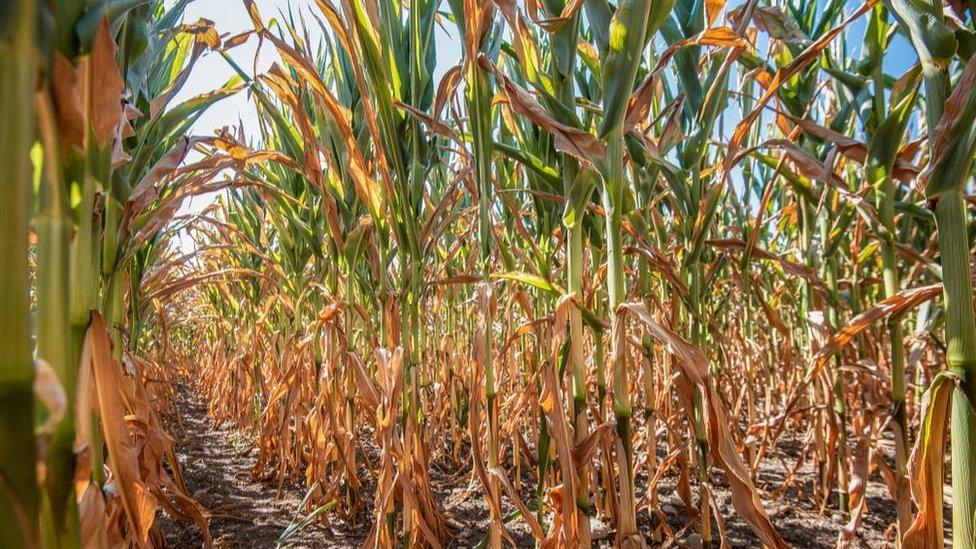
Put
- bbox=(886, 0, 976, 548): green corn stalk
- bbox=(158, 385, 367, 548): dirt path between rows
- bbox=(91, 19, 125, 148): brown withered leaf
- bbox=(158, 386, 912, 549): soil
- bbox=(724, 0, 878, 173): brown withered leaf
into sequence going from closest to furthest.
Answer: bbox=(91, 19, 125, 148): brown withered leaf
bbox=(886, 0, 976, 548): green corn stalk
bbox=(724, 0, 878, 173): brown withered leaf
bbox=(158, 386, 912, 549): soil
bbox=(158, 385, 367, 548): dirt path between rows

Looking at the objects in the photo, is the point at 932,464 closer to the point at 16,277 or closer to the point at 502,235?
the point at 16,277

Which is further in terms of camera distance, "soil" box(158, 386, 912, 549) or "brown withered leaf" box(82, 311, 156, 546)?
"soil" box(158, 386, 912, 549)

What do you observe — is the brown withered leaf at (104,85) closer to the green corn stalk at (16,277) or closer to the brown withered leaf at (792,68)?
the green corn stalk at (16,277)

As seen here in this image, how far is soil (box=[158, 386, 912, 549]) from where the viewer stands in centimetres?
170

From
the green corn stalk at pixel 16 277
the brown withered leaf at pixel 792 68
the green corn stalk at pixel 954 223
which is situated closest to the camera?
the green corn stalk at pixel 16 277

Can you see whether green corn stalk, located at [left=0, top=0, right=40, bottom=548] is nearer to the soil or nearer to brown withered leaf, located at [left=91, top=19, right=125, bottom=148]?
brown withered leaf, located at [left=91, top=19, right=125, bottom=148]

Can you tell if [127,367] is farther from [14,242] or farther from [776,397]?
[776,397]

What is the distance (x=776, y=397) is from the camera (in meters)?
3.24

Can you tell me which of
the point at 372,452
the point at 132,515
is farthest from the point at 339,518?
the point at 132,515

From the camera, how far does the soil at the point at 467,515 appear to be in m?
1.70

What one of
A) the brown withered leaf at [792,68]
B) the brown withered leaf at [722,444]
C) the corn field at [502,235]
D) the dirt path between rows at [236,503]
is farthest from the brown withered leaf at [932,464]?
the dirt path between rows at [236,503]

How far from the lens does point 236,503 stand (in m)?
2.20

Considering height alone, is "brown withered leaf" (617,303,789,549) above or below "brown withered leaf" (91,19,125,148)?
below

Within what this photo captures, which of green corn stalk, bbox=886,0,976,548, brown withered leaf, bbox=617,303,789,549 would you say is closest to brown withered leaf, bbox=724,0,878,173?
green corn stalk, bbox=886,0,976,548
